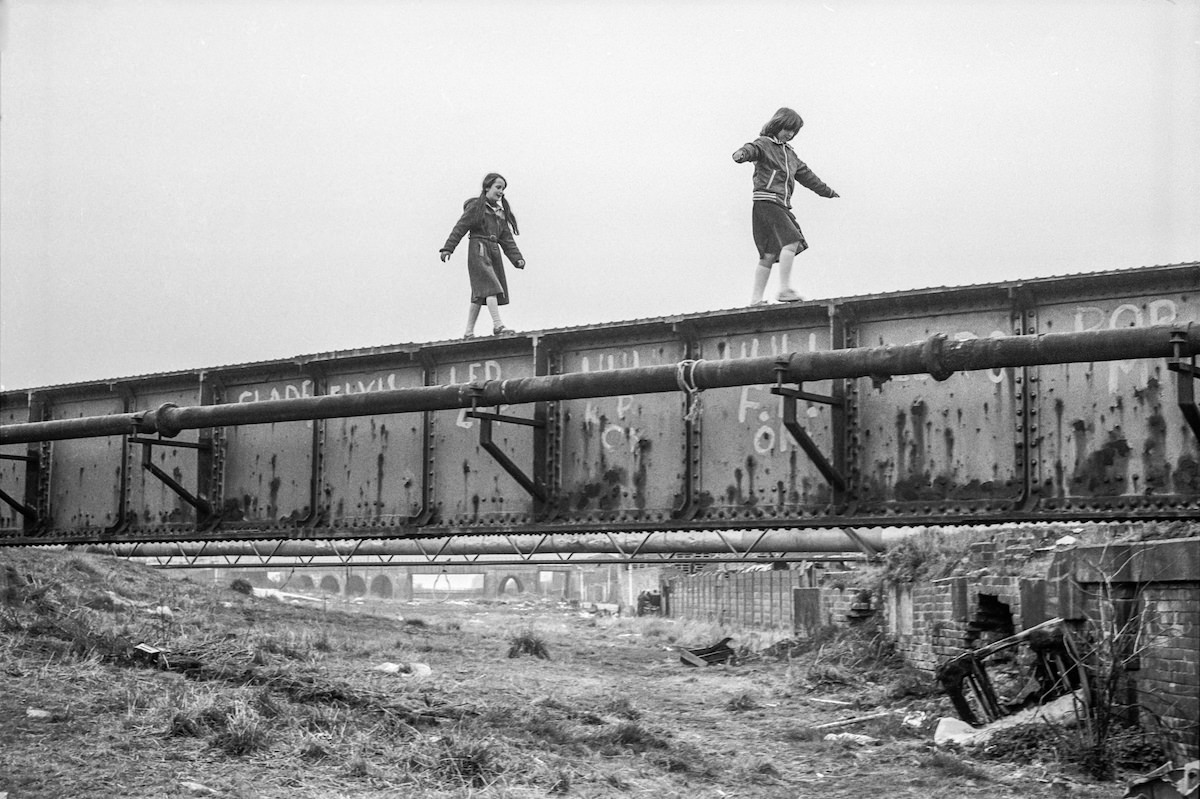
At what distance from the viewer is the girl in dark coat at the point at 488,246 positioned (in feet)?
37.3

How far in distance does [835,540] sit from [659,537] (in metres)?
3.64

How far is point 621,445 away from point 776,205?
2.35 metres

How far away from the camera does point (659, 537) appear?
25312 mm

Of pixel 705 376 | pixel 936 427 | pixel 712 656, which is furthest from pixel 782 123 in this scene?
pixel 712 656

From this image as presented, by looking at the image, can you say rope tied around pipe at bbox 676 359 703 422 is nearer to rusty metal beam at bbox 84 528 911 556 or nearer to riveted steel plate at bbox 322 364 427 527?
riveted steel plate at bbox 322 364 427 527

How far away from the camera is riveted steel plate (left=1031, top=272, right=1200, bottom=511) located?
818 cm

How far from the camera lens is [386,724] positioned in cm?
→ 1237

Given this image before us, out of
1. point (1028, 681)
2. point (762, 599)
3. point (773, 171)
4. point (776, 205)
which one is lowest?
point (762, 599)

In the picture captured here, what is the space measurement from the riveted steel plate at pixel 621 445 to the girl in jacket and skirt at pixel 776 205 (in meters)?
0.96

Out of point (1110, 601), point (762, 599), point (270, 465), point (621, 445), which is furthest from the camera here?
point (762, 599)

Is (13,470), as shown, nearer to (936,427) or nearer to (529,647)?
(936,427)

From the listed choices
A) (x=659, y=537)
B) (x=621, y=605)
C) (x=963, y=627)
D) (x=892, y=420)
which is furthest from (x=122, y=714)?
(x=621, y=605)

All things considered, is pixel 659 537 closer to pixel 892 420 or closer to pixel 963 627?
pixel 963 627

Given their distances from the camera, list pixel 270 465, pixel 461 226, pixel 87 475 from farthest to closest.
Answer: pixel 87 475 → pixel 270 465 → pixel 461 226
